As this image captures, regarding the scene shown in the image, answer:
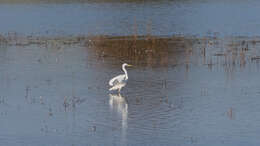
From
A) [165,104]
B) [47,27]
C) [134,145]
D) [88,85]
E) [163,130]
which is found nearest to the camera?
[134,145]

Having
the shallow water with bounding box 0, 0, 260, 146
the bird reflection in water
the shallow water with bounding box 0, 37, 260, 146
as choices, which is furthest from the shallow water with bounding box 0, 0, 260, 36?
the bird reflection in water

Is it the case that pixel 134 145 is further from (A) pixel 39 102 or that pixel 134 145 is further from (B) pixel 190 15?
(B) pixel 190 15

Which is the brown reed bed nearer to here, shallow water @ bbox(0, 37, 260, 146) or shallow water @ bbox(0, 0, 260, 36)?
shallow water @ bbox(0, 37, 260, 146)

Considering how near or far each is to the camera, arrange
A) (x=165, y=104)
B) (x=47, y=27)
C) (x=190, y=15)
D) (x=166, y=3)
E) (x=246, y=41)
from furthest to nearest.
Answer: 1. (x=166, y=3)
2. (x=190, y=15)
3. (x=47, y=27)
4. (x=246, y=41)
5. (x=165, y=104)

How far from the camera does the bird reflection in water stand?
12289 mm

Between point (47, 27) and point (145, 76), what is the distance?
13.3m

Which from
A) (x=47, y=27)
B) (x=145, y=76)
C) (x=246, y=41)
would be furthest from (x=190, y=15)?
(x=145, y=76)

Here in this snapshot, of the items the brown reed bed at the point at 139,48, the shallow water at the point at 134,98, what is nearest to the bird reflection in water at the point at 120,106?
the shallow water at the point at 134,98

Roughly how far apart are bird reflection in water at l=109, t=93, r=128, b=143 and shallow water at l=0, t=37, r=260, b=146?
2 cm

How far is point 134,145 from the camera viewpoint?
1068cm

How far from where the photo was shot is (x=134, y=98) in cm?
1422

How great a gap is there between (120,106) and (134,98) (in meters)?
0.73

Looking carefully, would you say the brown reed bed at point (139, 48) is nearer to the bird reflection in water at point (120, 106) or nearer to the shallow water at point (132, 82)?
the shallow water at point (132, 82)

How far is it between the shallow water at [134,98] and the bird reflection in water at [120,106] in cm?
2
